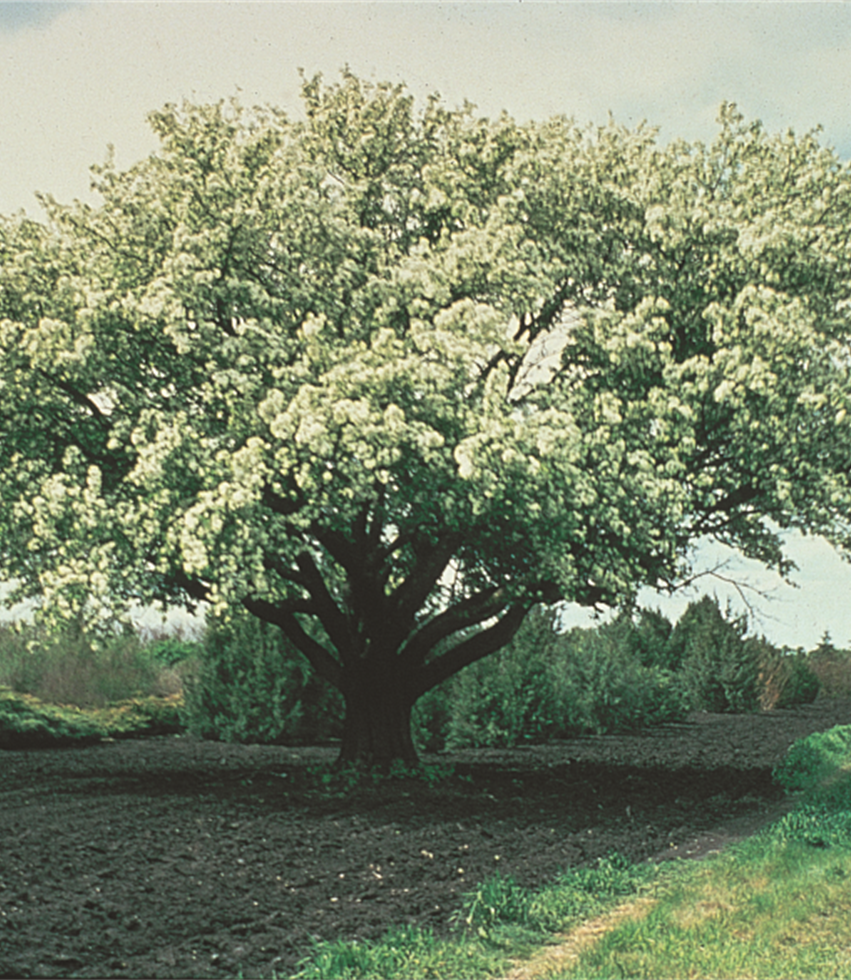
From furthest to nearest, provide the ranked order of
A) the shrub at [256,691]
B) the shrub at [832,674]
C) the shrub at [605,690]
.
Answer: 1. the shrub at [832,674]
2. the shrub at [605,690]
3. the shrub at [256,691]

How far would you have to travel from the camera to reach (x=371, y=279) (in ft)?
38.9

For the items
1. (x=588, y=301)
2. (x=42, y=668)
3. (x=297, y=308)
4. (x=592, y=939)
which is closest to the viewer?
(x=592, y=939)

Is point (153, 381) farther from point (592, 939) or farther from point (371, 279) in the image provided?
point (592, 939)

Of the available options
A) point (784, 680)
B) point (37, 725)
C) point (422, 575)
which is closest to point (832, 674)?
point (784, 680)

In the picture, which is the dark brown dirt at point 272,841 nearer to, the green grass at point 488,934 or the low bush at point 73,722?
the green grass at point 488,934

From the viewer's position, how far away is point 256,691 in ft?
61.7

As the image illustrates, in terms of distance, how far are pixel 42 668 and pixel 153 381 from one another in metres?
12.7

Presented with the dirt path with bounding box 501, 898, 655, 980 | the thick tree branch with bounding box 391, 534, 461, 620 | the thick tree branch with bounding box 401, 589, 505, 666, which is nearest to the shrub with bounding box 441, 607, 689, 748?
the thick tree branch with bounding box 401, 589, 505, 666

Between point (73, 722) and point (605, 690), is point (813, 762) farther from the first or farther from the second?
point (73, 722)

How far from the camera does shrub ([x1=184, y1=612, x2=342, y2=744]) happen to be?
18.6 meters

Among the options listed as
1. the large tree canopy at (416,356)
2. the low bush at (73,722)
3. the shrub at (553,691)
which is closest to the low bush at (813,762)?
the large tree canopy at (416,356)

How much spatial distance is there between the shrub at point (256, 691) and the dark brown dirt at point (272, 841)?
2.11 meters

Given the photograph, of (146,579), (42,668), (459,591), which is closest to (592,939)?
(146,579)

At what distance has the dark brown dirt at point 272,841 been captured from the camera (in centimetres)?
607
